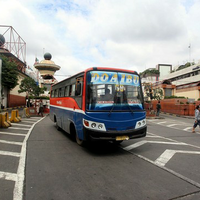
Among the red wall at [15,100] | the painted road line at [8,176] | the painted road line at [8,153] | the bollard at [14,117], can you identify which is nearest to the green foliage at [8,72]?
the red wall at [15,100]

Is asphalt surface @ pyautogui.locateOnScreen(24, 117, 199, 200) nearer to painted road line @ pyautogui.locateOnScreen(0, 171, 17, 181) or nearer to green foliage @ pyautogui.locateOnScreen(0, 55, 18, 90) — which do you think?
painted road line @ pyautogui.locateOnScreen(0, 171, 17, 181)

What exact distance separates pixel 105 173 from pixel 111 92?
2538 millimetres

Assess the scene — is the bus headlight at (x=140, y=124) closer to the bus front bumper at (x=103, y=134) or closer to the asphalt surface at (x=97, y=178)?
the bus front bumper at (x=103, y=134)

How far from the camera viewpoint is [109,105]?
229 inches

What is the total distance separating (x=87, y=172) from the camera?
14.7 feet

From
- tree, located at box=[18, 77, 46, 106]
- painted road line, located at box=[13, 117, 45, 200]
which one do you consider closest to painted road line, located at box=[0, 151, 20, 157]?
painted road line, located at box=[13, 117, 45, 200]

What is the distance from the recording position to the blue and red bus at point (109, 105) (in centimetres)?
565

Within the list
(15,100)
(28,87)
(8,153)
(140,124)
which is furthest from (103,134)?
(15,100)

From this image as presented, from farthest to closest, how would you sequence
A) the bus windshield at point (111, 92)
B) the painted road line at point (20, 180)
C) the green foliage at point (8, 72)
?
the green foliage at point (8, 72) → the bus windshield at point (111, 92) → the painted road line at point (20, 180)

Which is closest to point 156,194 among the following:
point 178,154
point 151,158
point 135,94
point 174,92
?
point 151,158

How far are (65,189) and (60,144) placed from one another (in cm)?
388

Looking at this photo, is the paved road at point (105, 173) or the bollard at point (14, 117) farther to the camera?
the bollard at point (14, 117)

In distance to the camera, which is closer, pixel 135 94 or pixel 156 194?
pixel 156 194

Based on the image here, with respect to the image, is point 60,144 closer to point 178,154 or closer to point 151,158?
point 151,158
